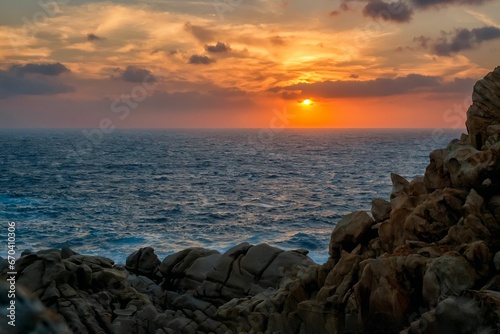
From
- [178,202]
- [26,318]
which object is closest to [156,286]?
[26,318]

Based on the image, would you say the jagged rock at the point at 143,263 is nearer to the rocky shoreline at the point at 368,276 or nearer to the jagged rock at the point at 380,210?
the rocky shoreline at the point at 368,276

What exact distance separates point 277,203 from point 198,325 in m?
47.5

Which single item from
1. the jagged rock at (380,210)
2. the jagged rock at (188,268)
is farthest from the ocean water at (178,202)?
the jagged rock at (380,210)

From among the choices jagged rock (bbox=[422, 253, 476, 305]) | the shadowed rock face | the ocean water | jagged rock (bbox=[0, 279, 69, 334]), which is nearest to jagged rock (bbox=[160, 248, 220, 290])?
the ocean water

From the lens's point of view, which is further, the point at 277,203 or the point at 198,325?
the point at 277,203

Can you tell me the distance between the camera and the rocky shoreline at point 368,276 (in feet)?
48.1

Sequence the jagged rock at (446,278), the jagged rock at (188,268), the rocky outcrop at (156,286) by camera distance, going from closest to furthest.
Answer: the jagged rock at (446,278) < the rocky outcrop at (156,286) < the jagged rock at (188,268)

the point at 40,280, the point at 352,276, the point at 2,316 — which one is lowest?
the point at 40,280

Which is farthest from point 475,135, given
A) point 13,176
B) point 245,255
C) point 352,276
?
point 13,176

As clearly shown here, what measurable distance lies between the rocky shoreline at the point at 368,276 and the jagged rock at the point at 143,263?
10.9 ft

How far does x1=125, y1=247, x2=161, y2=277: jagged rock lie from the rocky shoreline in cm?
334

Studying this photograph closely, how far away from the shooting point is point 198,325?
24.8 meters

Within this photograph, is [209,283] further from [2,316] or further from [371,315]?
[2,316]

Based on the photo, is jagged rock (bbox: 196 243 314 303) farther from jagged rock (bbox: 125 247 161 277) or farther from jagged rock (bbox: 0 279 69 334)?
jagged rock (bbox: 0 279 69 334)
